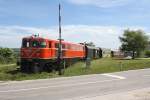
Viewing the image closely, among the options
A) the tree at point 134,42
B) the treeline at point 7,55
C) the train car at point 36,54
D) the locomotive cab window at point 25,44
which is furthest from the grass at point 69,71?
the tree at point 134,42

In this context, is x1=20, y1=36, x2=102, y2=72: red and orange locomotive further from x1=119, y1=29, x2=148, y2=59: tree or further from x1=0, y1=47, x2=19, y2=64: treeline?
x1=119, y1=29, x2=148, y2=59: tree

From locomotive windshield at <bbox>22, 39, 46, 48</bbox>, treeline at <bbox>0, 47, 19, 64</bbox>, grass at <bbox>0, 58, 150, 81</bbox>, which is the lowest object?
grass at <bbox>0, 58, 150, 81</bbox>

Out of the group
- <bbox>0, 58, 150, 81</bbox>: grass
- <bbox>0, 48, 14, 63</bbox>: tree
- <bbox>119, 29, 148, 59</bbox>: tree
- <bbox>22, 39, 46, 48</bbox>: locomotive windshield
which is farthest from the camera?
<bbox>119, 29, 148, 59</bbox>: tree

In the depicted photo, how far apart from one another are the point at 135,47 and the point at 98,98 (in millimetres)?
82407

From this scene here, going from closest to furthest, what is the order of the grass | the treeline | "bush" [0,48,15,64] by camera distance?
the grass < the treeline < "bush" [0,48,15,64]

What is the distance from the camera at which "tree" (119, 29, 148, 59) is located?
97812 mm

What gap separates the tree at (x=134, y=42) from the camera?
97812 mm

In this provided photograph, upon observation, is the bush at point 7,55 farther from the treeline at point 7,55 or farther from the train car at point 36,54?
the train car at point 36,54

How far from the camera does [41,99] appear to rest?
53.0 ft

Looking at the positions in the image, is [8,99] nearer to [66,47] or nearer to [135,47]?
[66,47]

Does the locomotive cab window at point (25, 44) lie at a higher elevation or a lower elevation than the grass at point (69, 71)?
higher

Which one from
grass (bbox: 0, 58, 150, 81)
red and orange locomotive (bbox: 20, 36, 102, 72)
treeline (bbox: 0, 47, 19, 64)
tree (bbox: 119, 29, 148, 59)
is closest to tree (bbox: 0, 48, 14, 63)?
treeline (bbox: 0, 47, 19, 64)

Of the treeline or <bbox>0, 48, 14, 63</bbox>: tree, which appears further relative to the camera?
<bbox>0, 48, 14, 63</bbox>: tree

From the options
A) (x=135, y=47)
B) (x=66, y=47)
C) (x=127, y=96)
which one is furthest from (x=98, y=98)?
(x=135, y=47)
